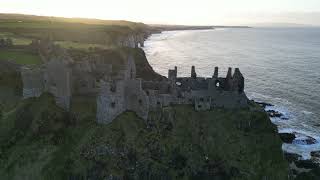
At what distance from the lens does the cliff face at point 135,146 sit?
49.1 m

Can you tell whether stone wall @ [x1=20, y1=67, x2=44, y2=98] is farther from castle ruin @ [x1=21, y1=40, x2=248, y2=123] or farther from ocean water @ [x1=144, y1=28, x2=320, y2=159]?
ocean water @ [x1=144, y1=28, x2=320, y2=159]

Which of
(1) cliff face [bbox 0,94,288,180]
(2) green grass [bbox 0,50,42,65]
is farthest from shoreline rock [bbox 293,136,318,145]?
(2) green grass [bbox 0,50,42,65]

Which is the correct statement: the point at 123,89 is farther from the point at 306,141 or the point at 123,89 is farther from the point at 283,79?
the point at 283,79

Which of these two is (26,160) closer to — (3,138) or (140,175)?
(3,138)

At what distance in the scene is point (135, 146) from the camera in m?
50.1

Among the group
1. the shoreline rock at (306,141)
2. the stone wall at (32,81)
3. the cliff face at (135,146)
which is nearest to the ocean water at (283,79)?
the shoreline rock at (306,141)

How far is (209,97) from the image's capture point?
56469 mm

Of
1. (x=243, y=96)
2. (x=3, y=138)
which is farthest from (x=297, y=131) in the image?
(x=3, y=138)

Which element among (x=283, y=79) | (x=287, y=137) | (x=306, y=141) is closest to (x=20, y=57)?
(x=287, y=137)

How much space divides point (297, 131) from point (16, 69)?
1831 inches

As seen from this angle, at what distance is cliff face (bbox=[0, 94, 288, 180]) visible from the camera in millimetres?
49094

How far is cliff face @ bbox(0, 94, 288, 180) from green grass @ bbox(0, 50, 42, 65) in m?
14.6

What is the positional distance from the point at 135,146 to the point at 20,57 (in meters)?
31.0

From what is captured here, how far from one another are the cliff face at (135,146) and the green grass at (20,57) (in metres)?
14.6
